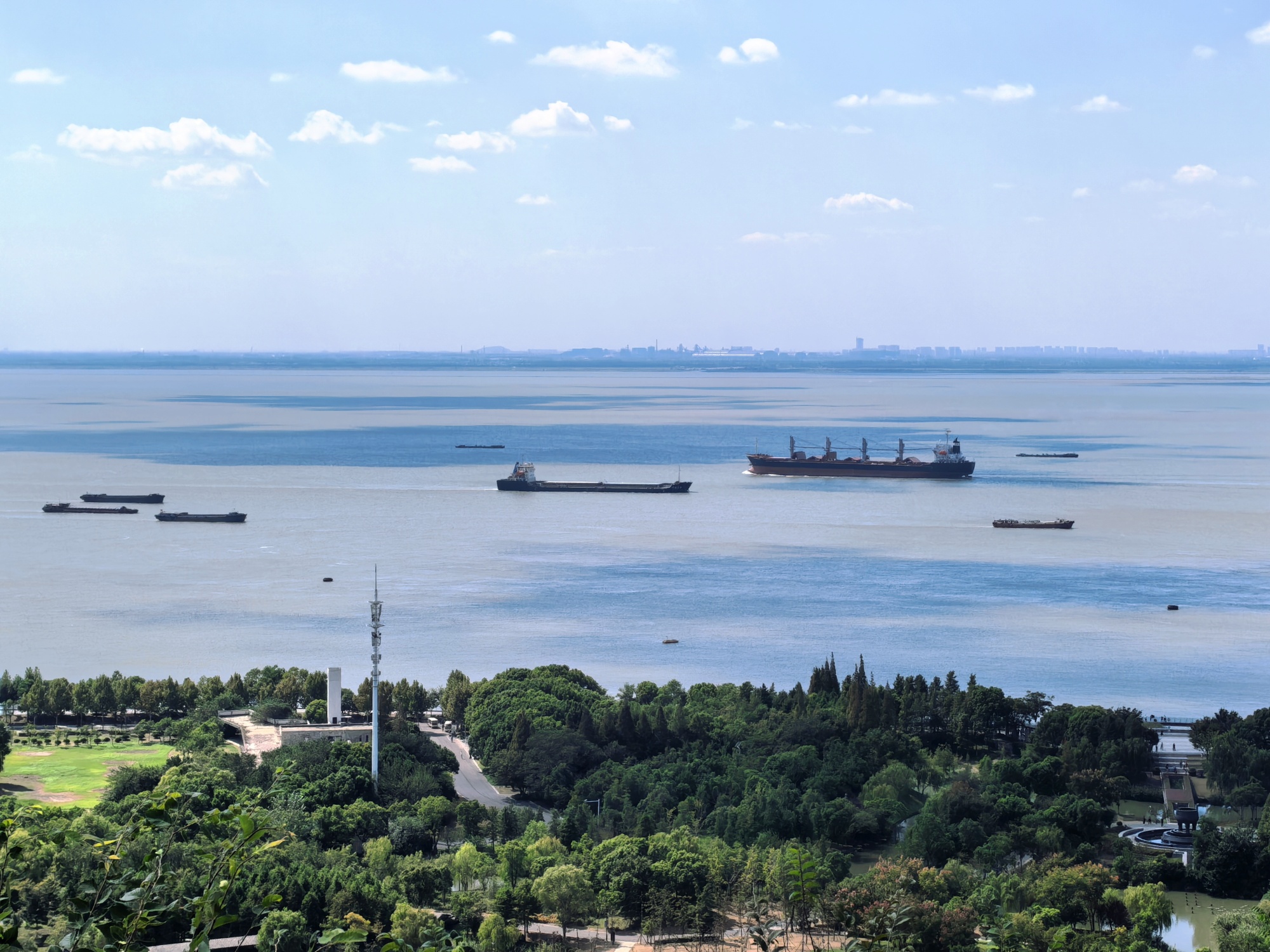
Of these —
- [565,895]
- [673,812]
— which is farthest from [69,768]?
[565,895]

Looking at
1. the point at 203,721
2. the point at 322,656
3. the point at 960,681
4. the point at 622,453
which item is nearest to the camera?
the point at 203,721

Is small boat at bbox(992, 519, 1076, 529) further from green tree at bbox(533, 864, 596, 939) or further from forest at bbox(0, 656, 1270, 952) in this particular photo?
green tree at bbox(533, 864, 596, 939)

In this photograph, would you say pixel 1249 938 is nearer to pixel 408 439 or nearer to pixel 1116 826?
pixel 1116 826

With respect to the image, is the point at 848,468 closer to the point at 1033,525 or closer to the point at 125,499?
the point at 1033,525

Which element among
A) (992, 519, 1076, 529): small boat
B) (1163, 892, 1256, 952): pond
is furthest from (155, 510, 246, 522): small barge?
(1163, 892, 1256, 952): pond

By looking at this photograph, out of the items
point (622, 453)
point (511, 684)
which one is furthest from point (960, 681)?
point (622, 453)

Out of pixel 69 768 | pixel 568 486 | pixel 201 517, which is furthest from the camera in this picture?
pixel 568 486

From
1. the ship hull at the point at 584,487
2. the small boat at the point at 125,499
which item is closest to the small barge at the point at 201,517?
the small boat at the point at 125,499
